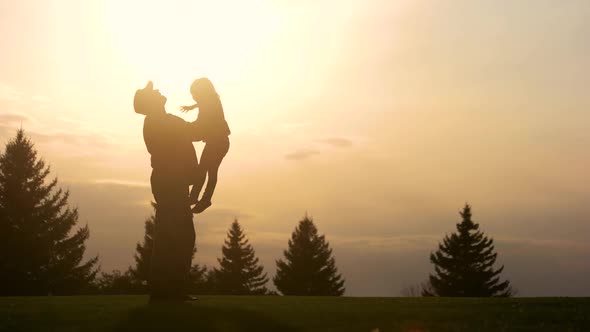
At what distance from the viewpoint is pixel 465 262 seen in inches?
2977

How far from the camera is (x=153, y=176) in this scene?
1875cm

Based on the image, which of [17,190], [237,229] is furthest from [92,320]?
[237,229]

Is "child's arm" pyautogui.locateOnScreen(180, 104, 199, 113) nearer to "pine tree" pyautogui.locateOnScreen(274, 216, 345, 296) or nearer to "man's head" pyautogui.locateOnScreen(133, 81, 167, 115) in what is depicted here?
"man's head" pyautogui.locateOnScreen(133, 81, 167, 115)

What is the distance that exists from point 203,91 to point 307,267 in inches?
2149

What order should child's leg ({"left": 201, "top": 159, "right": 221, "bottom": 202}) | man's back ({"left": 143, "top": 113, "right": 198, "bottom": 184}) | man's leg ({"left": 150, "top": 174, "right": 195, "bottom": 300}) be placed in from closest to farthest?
man's leg ({"left": 150, "top": 174, "right": 195, "bottom": 300}) < man's back ({"left": 143, "top": 113, "right": 198, "bottom": 184}) < child's leg ({"left": 201, "top": 159, "right": 221, "bottom": 202})

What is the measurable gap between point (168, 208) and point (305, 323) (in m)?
5.28

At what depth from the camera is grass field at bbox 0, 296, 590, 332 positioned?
15.0 m

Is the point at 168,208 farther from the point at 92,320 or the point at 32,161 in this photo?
the point at 32,161

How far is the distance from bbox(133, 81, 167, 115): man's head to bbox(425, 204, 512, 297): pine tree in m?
60.9

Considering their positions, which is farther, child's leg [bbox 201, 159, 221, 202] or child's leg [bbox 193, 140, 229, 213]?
child's leg [bbox 201, 159, 221, 202]

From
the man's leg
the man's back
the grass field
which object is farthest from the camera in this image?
the man's back

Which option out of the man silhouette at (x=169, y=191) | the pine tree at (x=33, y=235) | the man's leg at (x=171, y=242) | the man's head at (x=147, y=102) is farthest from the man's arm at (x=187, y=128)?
the pine tree at (x=33, y=235)

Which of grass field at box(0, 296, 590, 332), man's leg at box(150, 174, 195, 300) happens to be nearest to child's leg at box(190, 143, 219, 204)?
man's leg at box(150, 174, 195, 300)

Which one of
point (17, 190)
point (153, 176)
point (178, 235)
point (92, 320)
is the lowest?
point (92, 320)
